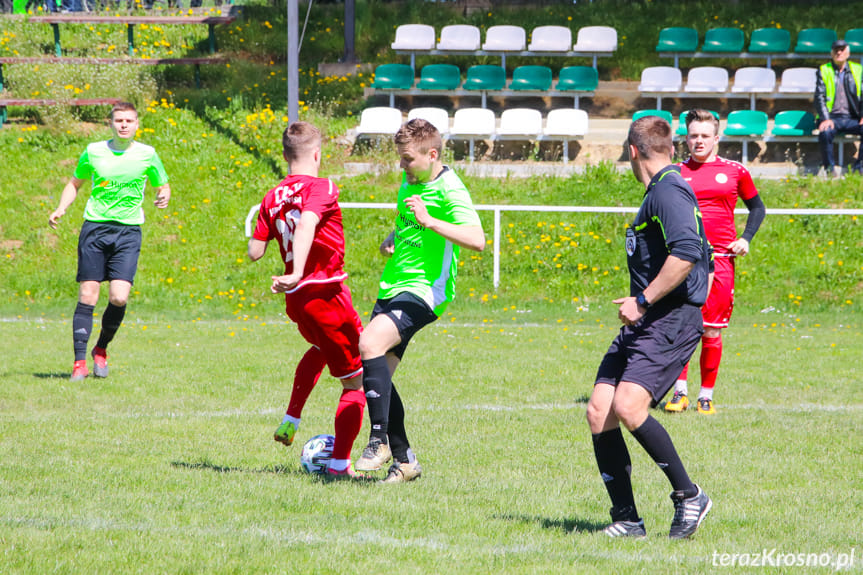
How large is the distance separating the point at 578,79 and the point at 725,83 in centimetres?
326

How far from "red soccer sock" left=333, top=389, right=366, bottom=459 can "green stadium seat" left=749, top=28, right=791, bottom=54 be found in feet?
66.2

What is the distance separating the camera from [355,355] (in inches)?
222

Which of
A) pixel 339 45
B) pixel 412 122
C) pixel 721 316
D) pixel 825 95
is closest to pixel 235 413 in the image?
pixel 412 122

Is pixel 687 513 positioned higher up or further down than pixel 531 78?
further down

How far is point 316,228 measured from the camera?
5426 mm

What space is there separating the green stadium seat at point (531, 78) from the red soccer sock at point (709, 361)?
1516cm

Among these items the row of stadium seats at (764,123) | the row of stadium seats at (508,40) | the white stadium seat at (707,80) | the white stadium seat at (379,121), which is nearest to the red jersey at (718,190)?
the row of stadium seats at (764,123)

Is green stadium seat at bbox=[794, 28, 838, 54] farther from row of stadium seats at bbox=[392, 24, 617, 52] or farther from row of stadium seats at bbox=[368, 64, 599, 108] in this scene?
row of stadium seats at bbox=[368, 64, 599, 108]

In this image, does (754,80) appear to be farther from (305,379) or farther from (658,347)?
(658,347)

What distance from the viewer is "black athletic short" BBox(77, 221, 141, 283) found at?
8.77m

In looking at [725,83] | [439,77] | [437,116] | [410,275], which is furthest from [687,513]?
[439,77]

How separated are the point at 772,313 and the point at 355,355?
33.7 ft

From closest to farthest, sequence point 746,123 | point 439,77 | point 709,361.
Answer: point 709,361 < point 746,123 < point 439,77

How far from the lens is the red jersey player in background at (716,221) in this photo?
7668mm
